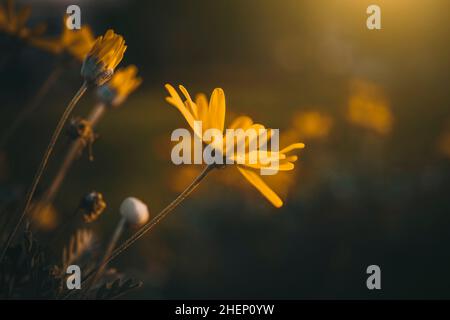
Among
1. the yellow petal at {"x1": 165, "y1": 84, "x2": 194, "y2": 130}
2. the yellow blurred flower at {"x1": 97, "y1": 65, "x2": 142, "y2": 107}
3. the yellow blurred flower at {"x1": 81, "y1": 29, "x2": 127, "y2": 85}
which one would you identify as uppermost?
the yellow blurred flower at {"x1": 97, "y1": 65, "x2": 142, "y2": 107}

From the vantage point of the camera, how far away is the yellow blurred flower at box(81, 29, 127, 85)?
1183 millimetres

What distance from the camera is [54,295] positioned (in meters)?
1.06

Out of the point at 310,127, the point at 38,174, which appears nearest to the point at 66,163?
the point at 38,174

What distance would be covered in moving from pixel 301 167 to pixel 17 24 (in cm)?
235

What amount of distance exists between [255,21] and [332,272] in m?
6.72

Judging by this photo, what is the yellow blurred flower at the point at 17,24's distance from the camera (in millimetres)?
1840

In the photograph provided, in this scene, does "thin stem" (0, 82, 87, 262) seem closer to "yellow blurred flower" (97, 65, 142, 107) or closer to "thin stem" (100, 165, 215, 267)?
"thin stem" (100, 165, 215, 267)

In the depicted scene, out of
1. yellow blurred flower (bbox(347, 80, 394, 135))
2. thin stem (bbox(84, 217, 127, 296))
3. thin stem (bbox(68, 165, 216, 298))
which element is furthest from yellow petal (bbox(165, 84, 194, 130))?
yellow blurred flower (bbox(347, 80, 394, 135))

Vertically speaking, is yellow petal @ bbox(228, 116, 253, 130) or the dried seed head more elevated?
yellow petal @ bbox(228, 116, 253, 130)

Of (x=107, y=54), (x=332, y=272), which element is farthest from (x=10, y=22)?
(x=332, y=272)

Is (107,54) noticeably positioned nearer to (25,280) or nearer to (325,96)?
(25,280)

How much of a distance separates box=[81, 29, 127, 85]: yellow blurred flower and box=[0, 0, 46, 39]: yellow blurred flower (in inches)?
28.9

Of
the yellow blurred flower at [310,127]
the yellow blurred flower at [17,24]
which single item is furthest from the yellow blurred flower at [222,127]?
the yellow blurred flower at [310,127]

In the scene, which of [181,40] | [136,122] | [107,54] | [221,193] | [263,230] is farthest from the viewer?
[181,40]
